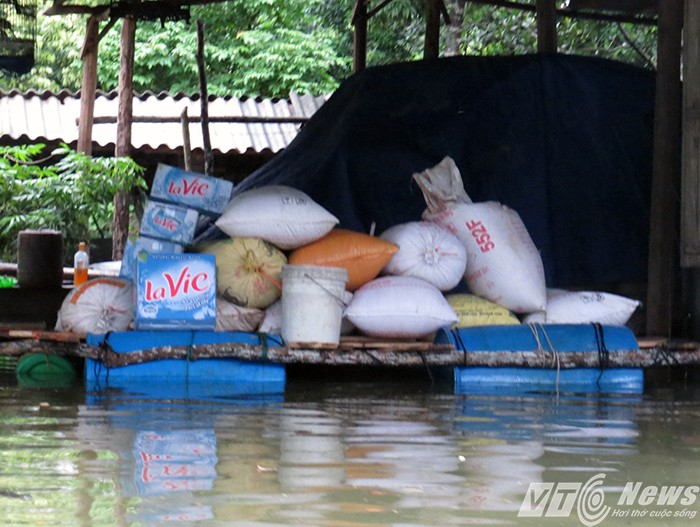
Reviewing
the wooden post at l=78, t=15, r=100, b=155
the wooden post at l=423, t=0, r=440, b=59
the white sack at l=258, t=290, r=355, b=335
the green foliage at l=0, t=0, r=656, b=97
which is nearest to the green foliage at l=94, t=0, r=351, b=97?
the green foliage at l=0, t=0, r=656, b=97

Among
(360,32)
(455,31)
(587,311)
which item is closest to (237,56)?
(455,31)

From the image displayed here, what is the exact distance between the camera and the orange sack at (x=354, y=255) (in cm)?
596

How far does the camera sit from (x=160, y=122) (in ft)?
34.4

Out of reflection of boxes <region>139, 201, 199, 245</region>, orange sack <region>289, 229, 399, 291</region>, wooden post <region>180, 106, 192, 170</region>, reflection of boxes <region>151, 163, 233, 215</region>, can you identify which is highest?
wooden post <region>180, 106, 192, 170</region>

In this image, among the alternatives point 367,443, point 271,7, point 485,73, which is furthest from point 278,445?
point 271,7

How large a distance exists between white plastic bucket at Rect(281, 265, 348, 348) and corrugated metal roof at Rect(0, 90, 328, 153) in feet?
15.7

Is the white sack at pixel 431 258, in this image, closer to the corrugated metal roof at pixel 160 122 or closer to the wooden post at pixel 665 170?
the wooden post at pixel 665 170

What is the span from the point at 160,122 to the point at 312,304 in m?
5.50

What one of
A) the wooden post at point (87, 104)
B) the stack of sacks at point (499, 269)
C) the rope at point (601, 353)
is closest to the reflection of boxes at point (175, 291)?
the stack of sacks at point (499, 269)

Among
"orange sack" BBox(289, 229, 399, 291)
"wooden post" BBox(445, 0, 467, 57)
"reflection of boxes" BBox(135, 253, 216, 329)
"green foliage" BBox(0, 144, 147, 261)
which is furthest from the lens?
"wooden post" BBox(445, 0, 467, 57)

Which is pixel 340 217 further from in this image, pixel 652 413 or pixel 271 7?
pixel 271 7

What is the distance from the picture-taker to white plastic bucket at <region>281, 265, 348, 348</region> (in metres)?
5.46

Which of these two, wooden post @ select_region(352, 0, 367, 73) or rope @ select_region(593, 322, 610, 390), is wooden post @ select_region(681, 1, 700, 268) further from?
wooden post @ select_region(352, 0, 367, 73)

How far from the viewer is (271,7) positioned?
1627 cm
